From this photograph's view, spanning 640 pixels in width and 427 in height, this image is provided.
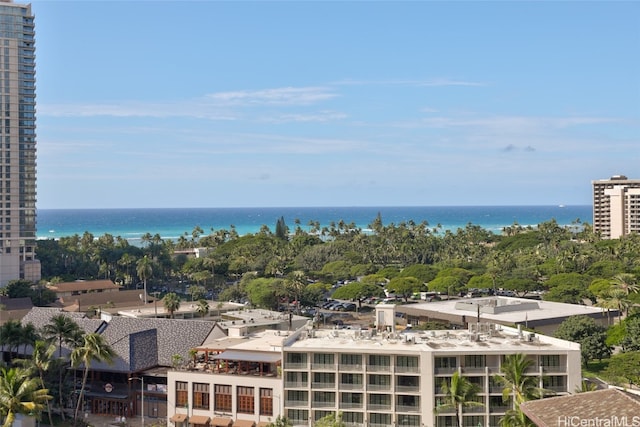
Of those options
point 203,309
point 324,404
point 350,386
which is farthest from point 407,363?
point 203,309

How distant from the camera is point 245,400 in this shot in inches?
2231

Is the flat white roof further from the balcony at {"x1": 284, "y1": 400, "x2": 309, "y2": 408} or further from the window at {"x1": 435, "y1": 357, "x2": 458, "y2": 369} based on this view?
the balcony at {"x1": 284, "y1": 400, "x2": 309, "y2": 408}

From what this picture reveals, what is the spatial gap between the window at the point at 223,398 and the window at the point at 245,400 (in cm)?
96

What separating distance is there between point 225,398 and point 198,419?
2.64 m

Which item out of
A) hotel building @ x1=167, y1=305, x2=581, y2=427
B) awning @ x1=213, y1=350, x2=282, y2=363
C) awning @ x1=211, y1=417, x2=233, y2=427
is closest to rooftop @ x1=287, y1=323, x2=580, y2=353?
hotel building @ x1=167, y1=305, x2=581, y2=427

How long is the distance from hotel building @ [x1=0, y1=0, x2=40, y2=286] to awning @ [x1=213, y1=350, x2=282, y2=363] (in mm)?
98184

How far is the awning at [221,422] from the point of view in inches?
2223

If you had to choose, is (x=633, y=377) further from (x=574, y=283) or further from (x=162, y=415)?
(x=574, y=283)

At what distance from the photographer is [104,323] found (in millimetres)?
72312

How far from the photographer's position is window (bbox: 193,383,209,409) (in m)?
58.2

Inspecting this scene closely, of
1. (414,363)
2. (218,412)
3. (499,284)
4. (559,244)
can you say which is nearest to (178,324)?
(218,412)

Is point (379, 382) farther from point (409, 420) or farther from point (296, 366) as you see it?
point (296, 366)

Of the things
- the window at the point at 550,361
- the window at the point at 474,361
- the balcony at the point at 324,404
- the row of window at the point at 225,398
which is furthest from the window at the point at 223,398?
the window at the point at 550,361

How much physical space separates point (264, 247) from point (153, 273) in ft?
97.7
